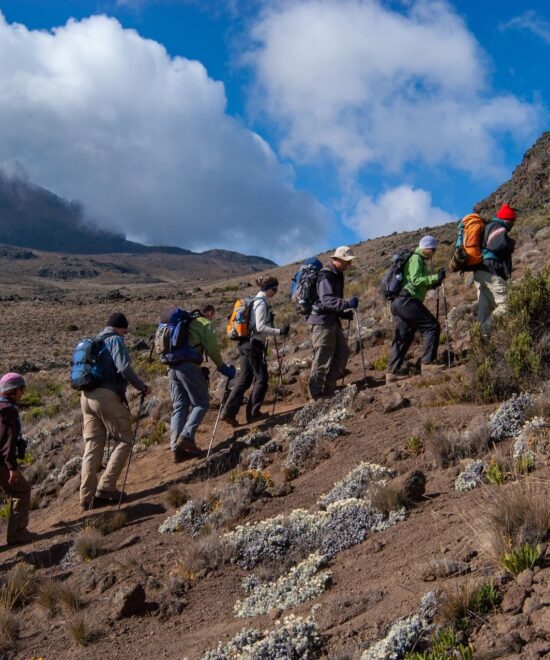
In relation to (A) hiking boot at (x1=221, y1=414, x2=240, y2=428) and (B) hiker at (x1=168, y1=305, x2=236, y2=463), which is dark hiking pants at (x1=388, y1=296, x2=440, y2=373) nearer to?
(B) hiker at (x1=168, y1=305, x2=236, y2=463)

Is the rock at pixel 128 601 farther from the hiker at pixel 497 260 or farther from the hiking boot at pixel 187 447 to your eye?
the hiker at pixel 497 260

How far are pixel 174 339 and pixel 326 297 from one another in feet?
6.94

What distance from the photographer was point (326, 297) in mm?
8461

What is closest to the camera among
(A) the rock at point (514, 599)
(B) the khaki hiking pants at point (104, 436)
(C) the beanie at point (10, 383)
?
(A) the rock at point (514, 599)

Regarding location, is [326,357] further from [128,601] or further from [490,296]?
[128,601]

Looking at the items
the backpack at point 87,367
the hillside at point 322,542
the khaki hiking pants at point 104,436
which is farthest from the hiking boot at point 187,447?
the backpack at point 87,367

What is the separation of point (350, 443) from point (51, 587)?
346cm

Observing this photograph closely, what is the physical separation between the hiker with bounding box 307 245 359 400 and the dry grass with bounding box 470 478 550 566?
4.59m

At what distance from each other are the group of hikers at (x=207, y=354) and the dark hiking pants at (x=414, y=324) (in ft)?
0.05

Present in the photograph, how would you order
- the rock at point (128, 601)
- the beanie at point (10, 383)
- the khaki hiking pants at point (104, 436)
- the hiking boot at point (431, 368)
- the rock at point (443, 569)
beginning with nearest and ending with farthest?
the rock at point (443, 569) < the rock at point (128, 601) < the beanie at point (10, 383) < the khaki hiking pants at point (104, 436) < the hiking boot at point (431, 368)

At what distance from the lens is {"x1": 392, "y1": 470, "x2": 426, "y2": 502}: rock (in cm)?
516

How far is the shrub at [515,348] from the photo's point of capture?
22.5ft

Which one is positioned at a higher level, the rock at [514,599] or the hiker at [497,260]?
the hiker at [497,260]

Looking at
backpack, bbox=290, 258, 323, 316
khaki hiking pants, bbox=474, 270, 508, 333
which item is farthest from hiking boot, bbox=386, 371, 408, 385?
backpack, bbox=290, 258, 323, 316
